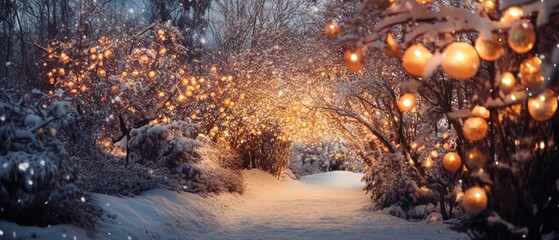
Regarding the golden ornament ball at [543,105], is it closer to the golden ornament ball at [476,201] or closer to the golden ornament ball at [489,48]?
the golden ornament ball at [489,48]

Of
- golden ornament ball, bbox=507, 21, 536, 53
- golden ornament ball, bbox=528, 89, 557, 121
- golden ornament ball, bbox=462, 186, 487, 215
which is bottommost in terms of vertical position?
golden ornament ball, bbox=462, 186, 487, 215

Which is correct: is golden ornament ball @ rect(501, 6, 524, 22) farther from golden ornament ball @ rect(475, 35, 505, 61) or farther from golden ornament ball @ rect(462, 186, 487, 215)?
golden ornament ball @ rect(462, 186, 487, 215)

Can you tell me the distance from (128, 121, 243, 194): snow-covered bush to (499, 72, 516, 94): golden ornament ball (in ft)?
32.6

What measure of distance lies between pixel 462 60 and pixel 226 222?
30.0ft

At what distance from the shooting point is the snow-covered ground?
7824 mm

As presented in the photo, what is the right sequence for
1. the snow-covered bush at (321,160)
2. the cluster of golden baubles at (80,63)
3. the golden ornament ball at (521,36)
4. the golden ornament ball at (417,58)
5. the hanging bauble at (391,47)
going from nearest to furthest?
the golden ornament ball at (521,36)
the golden ornament ball at (417,58)
the hanging bauble at (391,47)
the cluster of golden baubles at (80,63)
the snow-covered bush at (321,160)

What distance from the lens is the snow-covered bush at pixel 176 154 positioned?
542 inches

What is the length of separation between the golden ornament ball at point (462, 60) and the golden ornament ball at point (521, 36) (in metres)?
0.34

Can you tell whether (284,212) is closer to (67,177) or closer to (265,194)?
(265,194)

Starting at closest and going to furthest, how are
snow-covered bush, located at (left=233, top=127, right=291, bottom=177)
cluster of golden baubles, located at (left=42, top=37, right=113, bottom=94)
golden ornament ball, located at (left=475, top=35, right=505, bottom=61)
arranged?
golden ornament ball, located at (left=475, top=35, right=505, bottom=61) → cluster of golden baubles, located at (left=42, top=37, right=113, bottom=94) → snow-covered bush, located at (left=233, top=127, right=291, bottom=177)

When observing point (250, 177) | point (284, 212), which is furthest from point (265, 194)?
point (284, 212)

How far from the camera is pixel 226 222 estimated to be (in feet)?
40.0

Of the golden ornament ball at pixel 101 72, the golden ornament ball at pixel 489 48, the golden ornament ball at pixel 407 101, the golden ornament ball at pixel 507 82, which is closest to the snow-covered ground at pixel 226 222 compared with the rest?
the golden ornament ball at pixel 407 101

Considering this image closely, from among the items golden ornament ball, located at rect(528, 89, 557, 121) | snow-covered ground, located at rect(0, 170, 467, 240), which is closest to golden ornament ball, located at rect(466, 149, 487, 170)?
golden ornament ball, located at rect(528, 89, 557, 121)
